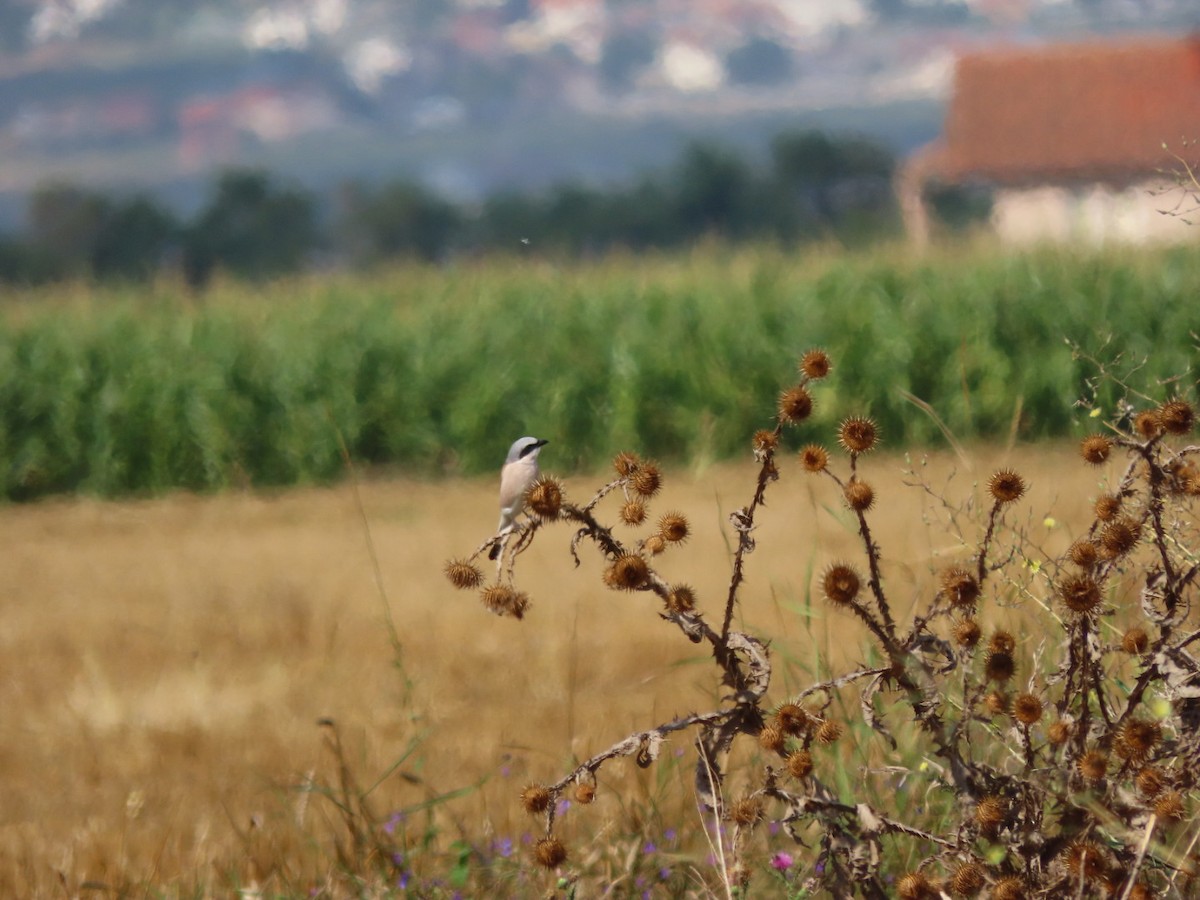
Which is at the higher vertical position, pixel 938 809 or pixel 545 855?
pixel 545 855

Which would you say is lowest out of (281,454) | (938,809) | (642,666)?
(281,454)

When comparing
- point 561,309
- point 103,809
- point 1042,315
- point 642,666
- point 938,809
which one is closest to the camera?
point 938,809

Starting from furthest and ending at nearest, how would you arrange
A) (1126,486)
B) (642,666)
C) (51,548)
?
(51,548), (642,666), (1126,486)

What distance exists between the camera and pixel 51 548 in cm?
1172

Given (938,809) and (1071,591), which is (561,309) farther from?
(1071,591)

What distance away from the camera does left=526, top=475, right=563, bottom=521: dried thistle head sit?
187 cm

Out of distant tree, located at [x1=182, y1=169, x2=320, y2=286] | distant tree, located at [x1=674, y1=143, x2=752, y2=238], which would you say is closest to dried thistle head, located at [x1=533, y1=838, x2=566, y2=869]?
distant tree, located at [x1=182, y1=169, x2=320, y2=286]

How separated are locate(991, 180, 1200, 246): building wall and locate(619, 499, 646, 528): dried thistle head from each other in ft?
3.28

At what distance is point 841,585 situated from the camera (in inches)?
75.3

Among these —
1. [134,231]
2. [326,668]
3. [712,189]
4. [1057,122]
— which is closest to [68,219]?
[134,231]

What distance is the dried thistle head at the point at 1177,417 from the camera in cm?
209

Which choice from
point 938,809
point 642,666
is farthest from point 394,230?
point 938,809

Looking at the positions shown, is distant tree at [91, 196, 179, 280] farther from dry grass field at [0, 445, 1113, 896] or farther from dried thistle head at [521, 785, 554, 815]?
dried thistle head at [521, 785, 554, 815]

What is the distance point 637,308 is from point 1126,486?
42.7 ft
